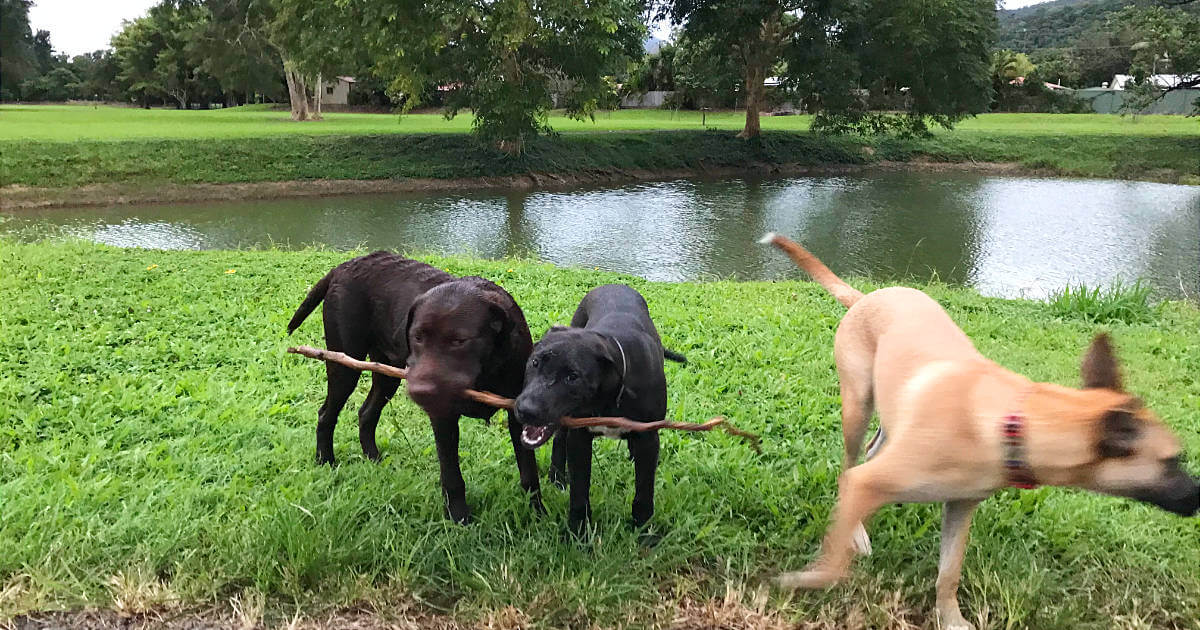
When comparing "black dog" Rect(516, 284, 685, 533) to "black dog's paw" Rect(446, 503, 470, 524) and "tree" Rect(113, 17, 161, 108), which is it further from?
"tree" Rect(113, 17, 161, 108)

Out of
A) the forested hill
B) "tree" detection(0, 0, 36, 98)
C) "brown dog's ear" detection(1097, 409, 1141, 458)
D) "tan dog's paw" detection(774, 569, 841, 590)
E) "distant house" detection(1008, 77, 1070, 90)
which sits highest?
the forested hill

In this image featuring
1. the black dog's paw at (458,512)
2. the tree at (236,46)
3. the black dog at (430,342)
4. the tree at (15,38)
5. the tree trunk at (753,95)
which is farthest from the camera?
the tree at (236,46)

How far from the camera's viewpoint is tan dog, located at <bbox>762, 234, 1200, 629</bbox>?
7.54 feet

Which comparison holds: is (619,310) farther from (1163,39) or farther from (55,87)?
(55,87)

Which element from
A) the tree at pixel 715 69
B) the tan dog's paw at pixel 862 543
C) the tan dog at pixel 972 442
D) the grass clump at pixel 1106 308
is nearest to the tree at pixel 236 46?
the tree at pixel 715 69

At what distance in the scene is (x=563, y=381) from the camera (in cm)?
293

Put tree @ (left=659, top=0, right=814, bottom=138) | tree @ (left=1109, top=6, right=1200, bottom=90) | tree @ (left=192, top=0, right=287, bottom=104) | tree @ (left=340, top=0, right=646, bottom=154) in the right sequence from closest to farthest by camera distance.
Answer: tree @ (left=340, top=0, right=646, bottom=154) < tree @ (left=1109, top=6, right=1200, bottom=90) < tree @ (left=659, top=0, right=814, bottom=138) < tree @ (left=192, top=0, right=287, bottom=104)

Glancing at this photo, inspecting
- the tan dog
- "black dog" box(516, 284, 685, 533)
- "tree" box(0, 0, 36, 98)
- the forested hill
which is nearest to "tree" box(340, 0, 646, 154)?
"tree" box(0, 0, 36, 98)

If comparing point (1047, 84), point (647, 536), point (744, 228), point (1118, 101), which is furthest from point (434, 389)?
point (1047, 84)

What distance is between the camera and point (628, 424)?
2953 mm

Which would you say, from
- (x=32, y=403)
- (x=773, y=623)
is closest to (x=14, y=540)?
(x=32, y=403)

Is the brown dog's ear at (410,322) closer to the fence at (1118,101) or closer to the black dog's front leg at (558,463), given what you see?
the black dog's front leg at (558,463)

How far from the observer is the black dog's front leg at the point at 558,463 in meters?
3.97

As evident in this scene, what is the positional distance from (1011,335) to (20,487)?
7139mm
